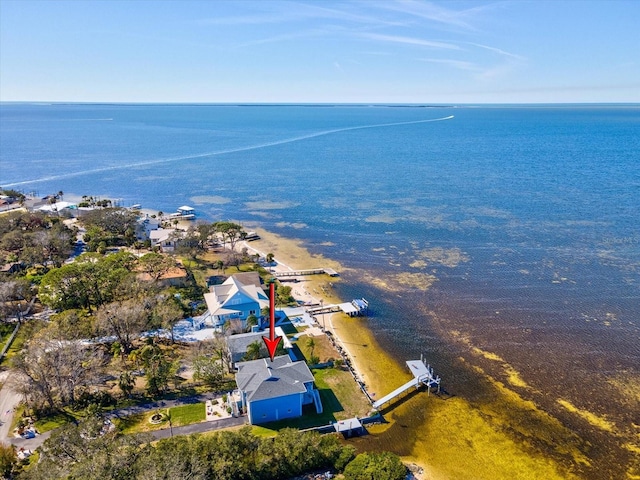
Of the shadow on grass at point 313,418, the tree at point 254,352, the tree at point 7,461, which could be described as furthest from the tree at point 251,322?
the tree at point 7,461

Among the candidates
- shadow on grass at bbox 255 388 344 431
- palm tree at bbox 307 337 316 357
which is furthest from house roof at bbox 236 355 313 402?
palm tree at bbox 307 337 316 357

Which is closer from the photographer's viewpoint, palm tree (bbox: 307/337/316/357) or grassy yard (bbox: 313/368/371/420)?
grassy yard (bbox: 313/368/371/420)

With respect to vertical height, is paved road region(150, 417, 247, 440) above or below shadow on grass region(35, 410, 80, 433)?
below

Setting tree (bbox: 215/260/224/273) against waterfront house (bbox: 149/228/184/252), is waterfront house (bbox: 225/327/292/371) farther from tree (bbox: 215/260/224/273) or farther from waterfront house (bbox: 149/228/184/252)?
waterfront house (bbox: 149/228/184/252)

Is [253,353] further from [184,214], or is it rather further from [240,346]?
[184,214]

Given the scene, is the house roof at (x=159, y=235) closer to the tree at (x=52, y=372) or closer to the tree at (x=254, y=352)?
the tree at (x=52, y=372)
